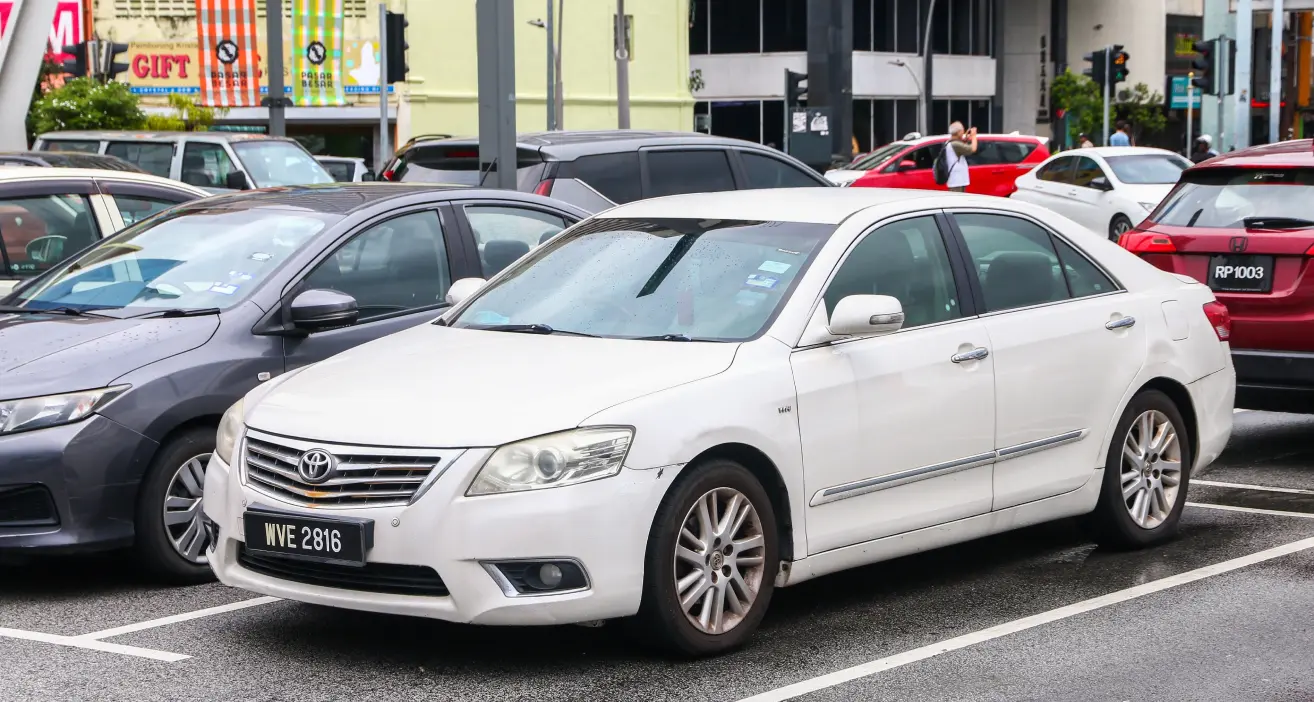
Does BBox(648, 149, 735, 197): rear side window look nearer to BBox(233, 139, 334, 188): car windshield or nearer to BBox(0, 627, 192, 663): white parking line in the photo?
BBox(233, 139, 334, 188): car windshield

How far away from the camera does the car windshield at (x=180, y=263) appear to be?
745 cm

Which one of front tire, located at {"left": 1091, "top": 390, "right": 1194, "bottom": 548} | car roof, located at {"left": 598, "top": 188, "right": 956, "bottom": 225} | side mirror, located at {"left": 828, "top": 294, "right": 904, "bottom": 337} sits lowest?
front tire, located at {"left": 1091, "top": 390, "right": 1194, "bottom": 548}

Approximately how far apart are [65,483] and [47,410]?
28 cm

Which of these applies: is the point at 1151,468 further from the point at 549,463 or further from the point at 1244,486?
the point at 549,463

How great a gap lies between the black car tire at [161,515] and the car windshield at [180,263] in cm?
71

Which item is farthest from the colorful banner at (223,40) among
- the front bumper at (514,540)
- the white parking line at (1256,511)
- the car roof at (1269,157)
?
the front bumper at (514,540)

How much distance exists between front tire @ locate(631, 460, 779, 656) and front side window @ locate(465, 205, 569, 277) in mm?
2877

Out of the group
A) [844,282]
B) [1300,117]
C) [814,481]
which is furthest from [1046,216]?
[1300,117]

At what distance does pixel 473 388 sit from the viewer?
5.62 meters

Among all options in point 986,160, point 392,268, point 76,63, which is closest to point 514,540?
point 392,268

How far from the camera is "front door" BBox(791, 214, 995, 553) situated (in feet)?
19.6

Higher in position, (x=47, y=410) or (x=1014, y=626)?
(x=47, y=410)

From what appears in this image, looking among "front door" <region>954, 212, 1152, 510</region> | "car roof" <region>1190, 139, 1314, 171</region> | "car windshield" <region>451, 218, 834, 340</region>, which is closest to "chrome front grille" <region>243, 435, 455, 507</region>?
"car windshield" <region>451, 218, 834, 340</region>

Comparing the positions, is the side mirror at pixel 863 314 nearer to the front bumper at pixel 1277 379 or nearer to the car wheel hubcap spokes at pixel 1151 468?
the car wheel hubcap spokes at pixel 1151 468
